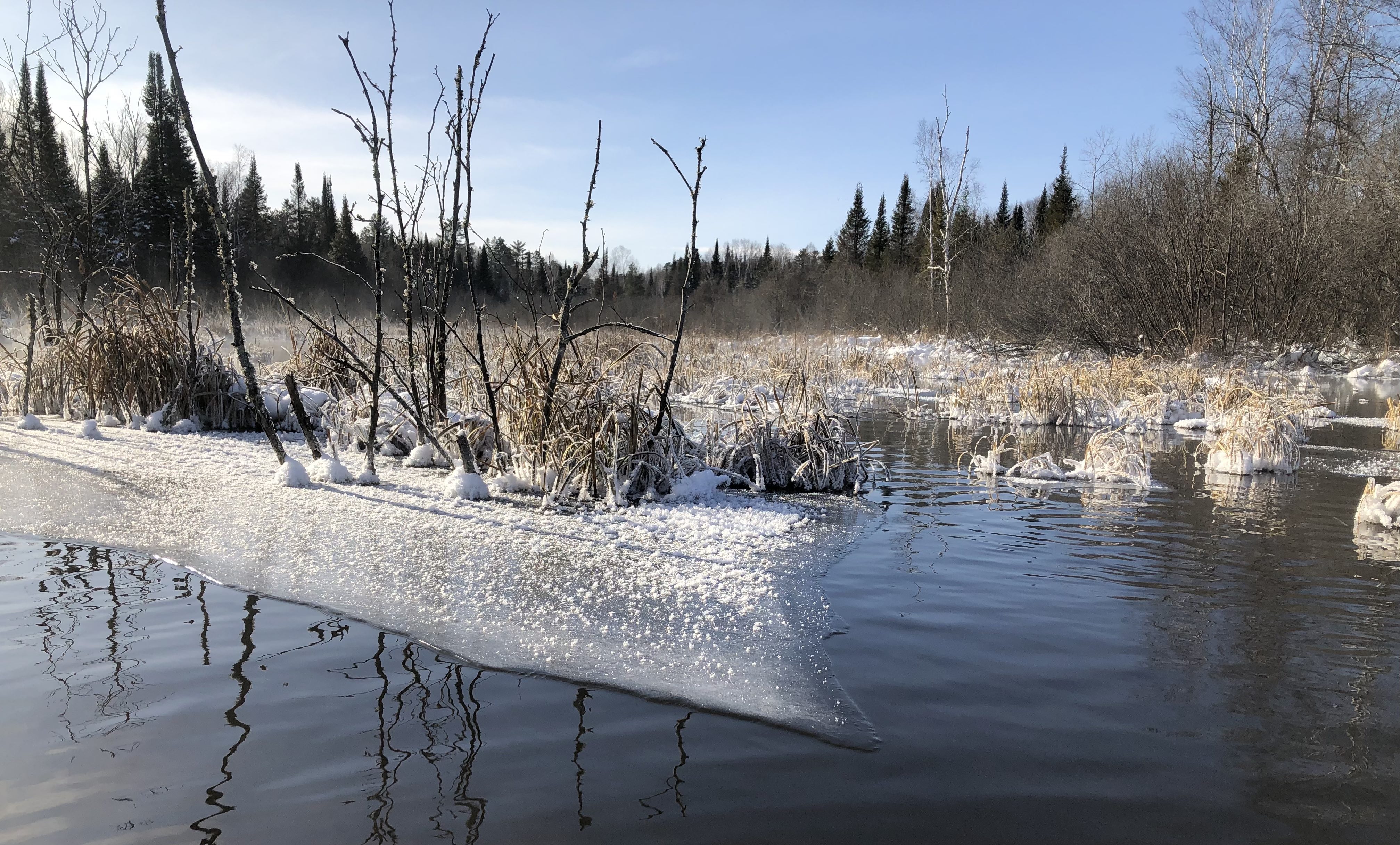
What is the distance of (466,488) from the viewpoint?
4.63 m

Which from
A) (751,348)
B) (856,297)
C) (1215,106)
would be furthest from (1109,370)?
(856,297)

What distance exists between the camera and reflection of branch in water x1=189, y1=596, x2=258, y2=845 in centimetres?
162

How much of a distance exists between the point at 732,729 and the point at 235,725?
131cm

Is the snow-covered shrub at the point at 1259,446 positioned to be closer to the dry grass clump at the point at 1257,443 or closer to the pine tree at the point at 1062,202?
the dry grass clump at the point at 1257,443

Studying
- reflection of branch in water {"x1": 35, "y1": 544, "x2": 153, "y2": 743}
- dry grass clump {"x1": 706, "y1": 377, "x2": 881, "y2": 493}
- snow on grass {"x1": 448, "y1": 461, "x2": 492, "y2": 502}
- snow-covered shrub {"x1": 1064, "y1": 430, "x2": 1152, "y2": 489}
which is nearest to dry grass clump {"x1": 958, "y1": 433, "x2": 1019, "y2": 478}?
snow-covered shrub {"x1": 1064, "y1": 430, "x2": 1152, "y2": 489}

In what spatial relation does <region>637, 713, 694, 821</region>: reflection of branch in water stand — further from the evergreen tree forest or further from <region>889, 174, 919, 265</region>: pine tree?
<region>889, 174, 919, 265</region>: pine tree

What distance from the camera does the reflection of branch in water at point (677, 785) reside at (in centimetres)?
175

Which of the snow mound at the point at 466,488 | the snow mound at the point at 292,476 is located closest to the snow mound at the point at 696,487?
the snow mound at the point at 466,488

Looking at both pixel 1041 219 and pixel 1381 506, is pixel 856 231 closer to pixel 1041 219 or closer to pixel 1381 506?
pixel 1041 219

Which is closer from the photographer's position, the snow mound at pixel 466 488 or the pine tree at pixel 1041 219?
the snow mound at pixel 466 488

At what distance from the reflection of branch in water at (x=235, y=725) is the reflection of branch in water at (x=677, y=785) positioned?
2.91ft

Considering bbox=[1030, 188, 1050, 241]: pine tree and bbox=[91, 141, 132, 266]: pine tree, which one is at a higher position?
bbox=[1030, 188, 1050, 241]: pine tree

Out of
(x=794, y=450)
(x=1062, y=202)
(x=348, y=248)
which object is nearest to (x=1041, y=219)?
(x=1062, y=202)

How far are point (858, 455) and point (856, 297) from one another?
2866cm
